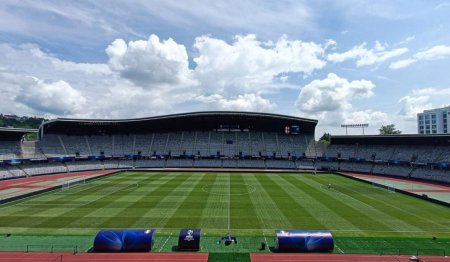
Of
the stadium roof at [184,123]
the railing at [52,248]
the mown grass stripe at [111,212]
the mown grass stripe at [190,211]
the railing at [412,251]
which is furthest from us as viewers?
the stadium roof at [184,123]

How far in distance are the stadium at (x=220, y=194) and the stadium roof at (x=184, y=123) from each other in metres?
0.27

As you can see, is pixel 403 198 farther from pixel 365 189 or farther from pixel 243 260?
pixel 243 260

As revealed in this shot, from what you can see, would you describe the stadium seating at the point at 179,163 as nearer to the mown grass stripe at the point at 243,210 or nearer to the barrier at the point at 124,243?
the mown grass stripe at the point at 243,210

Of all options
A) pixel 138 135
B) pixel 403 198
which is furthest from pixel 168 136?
pixel 403 198

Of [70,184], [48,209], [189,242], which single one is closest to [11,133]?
[70,184]

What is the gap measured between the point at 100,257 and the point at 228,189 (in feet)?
92.1

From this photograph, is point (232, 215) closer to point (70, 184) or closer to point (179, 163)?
point (70, 184)

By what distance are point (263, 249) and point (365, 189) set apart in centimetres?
3162

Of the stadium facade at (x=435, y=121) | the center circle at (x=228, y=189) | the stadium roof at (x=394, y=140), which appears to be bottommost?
the center circle at (x=228, y=189)

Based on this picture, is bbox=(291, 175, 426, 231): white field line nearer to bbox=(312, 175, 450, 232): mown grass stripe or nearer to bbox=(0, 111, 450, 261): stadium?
bbox=(312, 175, 450, 232): mown grass stripe

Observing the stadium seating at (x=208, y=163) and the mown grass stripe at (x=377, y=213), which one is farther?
the stadium seating at (x=208, y=163)

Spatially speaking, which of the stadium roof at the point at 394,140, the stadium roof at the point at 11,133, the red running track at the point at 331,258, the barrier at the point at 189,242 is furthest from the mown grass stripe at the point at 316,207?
the stadium roof at the point at 11,133

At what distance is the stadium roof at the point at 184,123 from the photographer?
83.0 metres

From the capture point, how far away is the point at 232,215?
3091 centimetres
